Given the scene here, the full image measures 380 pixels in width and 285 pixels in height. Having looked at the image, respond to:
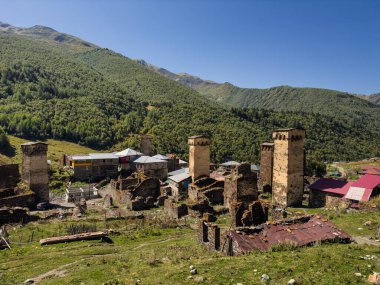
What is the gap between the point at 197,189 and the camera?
32781mm

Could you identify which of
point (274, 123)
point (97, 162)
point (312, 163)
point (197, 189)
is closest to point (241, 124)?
point (274, 123)

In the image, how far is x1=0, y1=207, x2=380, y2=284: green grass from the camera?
8.97m

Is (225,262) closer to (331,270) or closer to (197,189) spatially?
(331,270)

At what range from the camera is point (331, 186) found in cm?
2800

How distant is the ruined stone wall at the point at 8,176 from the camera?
3684 centimetres

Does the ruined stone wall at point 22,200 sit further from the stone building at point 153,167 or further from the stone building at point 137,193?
the stone building at point 153,167

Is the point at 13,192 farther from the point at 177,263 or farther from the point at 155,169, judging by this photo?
the point at 177,263

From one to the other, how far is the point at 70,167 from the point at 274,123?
79477mm

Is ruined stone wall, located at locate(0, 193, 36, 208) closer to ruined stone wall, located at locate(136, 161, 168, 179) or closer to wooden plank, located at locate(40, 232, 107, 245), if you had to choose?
wooden plank, located at locate(40, 232, 107, 245)

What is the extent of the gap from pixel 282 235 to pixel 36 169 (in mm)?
29598

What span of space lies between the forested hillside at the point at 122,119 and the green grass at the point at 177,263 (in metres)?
56.1

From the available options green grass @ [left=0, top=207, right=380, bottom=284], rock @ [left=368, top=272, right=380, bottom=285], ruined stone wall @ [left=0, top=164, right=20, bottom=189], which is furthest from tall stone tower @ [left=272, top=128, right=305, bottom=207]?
ruined stone wall @ [left=0, top=164, right=20, bottom=189]

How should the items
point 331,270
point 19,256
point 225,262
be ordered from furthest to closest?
point 19,256 < point 225,262 < point 331,270

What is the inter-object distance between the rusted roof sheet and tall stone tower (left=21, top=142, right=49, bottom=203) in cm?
2806
